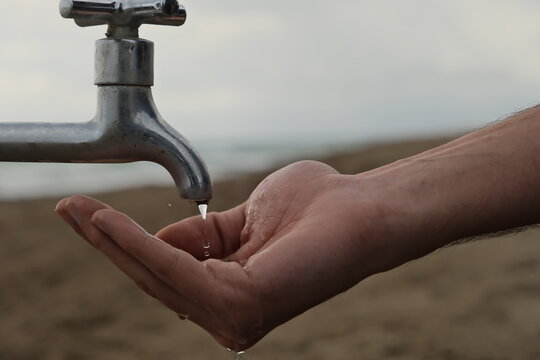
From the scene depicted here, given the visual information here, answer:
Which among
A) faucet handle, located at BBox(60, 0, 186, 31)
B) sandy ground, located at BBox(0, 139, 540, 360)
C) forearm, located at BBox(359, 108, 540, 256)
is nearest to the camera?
faucet handle, located at BBox(60, 0, 186, 31)

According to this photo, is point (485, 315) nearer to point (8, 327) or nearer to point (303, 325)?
point (303, 325)

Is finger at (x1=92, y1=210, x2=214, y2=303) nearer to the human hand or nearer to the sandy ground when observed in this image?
the human hand

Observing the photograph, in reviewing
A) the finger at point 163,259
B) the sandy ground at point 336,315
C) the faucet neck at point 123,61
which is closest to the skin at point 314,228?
the finger at point 163,259

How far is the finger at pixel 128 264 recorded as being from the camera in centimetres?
120

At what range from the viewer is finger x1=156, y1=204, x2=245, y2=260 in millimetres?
1462

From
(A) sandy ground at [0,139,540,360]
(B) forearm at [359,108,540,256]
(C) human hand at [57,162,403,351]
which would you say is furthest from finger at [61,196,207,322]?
(A) sandy ground at [0,139,540,360]

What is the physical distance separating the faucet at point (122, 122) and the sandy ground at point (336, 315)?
152 cm

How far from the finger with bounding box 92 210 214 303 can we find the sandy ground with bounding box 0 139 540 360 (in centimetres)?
146

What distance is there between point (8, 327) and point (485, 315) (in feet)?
5.29

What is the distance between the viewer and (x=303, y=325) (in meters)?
2.92

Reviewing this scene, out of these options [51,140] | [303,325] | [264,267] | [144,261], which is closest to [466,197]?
[264,267]

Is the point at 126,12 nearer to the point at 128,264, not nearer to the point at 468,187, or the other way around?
the point at 128,264

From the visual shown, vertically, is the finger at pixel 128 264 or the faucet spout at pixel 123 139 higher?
the faucet spout at pixel 123 139

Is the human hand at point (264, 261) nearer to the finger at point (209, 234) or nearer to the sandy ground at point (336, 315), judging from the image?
the finger at point (209, 234)
